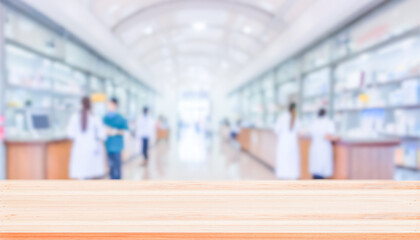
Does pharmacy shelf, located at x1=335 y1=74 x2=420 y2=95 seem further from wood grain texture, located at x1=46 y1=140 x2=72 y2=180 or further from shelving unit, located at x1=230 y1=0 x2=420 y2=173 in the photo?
wood grain texture, located at x1=46 y1=140 x2=72 y2=180

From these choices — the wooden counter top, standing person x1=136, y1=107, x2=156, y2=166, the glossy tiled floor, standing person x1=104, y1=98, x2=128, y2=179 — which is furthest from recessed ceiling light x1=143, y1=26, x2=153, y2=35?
the wooden counter top

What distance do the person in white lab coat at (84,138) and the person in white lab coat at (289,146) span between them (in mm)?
2943

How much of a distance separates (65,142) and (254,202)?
4.33m

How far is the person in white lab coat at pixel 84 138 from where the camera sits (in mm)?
4094

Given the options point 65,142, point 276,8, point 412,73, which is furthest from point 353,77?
point 65,142

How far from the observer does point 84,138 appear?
416cm

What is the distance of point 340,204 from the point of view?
87 centimetres

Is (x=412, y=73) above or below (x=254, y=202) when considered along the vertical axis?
above

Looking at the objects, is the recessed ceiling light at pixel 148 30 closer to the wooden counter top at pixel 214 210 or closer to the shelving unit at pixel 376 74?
the shelving unit at pixel 376 74

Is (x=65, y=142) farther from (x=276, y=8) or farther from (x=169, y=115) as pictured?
(x=169, y=115)

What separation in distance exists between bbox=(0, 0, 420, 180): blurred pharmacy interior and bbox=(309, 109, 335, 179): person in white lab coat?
0.08 m

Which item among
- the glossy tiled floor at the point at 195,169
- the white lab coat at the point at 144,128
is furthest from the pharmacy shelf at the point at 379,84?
the white lab coat at the point at 144,128

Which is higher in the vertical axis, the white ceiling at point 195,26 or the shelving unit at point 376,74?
the white ceiling at point 195,26

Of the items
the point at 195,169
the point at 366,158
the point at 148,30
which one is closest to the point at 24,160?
the point at 195,169
